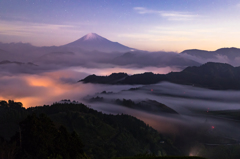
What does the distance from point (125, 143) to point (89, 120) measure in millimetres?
42542

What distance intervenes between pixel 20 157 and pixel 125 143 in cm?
15544

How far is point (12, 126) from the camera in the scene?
149625 millimetres

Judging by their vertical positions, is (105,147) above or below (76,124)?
below

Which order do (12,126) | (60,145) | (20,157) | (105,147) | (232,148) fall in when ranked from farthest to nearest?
(232,148) < (105,147) < (12,126) < (60,145) < (20,157)

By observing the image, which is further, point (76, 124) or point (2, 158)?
point (76, 124)

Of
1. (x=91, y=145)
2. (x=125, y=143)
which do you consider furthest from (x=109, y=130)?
(x=91, y=145)

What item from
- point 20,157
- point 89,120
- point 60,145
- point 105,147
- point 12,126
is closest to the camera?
point 20,157

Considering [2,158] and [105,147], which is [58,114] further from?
[2,158]

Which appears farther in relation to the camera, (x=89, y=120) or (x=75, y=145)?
(x=89, y=120)

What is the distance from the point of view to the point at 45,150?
134 ft

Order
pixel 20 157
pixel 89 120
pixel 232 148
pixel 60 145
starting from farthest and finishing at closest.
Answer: pixel 89 120 → pixel 232 148 → pixel 60 145 → pixel 20 157

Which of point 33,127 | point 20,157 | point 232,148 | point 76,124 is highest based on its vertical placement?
point 33,127

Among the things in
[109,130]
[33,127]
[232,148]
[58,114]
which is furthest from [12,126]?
[232,148]

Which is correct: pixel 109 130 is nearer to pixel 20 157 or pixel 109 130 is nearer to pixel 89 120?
pixel 89 120
